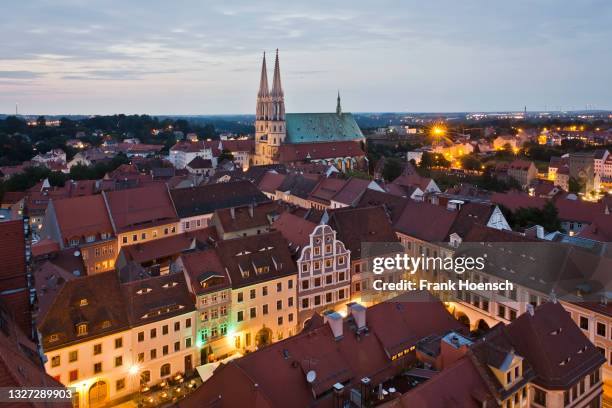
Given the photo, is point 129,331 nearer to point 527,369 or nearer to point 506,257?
point 527,369

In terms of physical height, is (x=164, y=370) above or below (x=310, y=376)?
below

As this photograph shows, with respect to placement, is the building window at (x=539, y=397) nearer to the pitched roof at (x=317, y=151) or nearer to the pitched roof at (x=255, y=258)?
the pitched roof at (x=255, y=258)

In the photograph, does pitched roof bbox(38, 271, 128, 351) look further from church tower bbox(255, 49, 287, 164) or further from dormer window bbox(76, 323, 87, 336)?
church tower bbox(255, 49, 287, 164)

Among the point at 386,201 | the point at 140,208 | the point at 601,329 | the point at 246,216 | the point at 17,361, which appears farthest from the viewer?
the point at 140,208

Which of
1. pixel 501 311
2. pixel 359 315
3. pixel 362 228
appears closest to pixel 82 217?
pixel 362 228

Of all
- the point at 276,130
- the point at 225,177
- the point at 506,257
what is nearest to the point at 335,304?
the point at 506,257

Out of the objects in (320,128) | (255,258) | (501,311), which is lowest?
(501,311)

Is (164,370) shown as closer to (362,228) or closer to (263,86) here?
(362,228)

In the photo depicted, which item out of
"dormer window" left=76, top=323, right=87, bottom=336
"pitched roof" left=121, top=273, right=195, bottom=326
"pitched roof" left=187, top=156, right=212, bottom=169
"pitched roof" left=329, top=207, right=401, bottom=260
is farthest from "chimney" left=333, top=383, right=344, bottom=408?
"pitched roof" left=187, top=156, right=212, bottom=169
